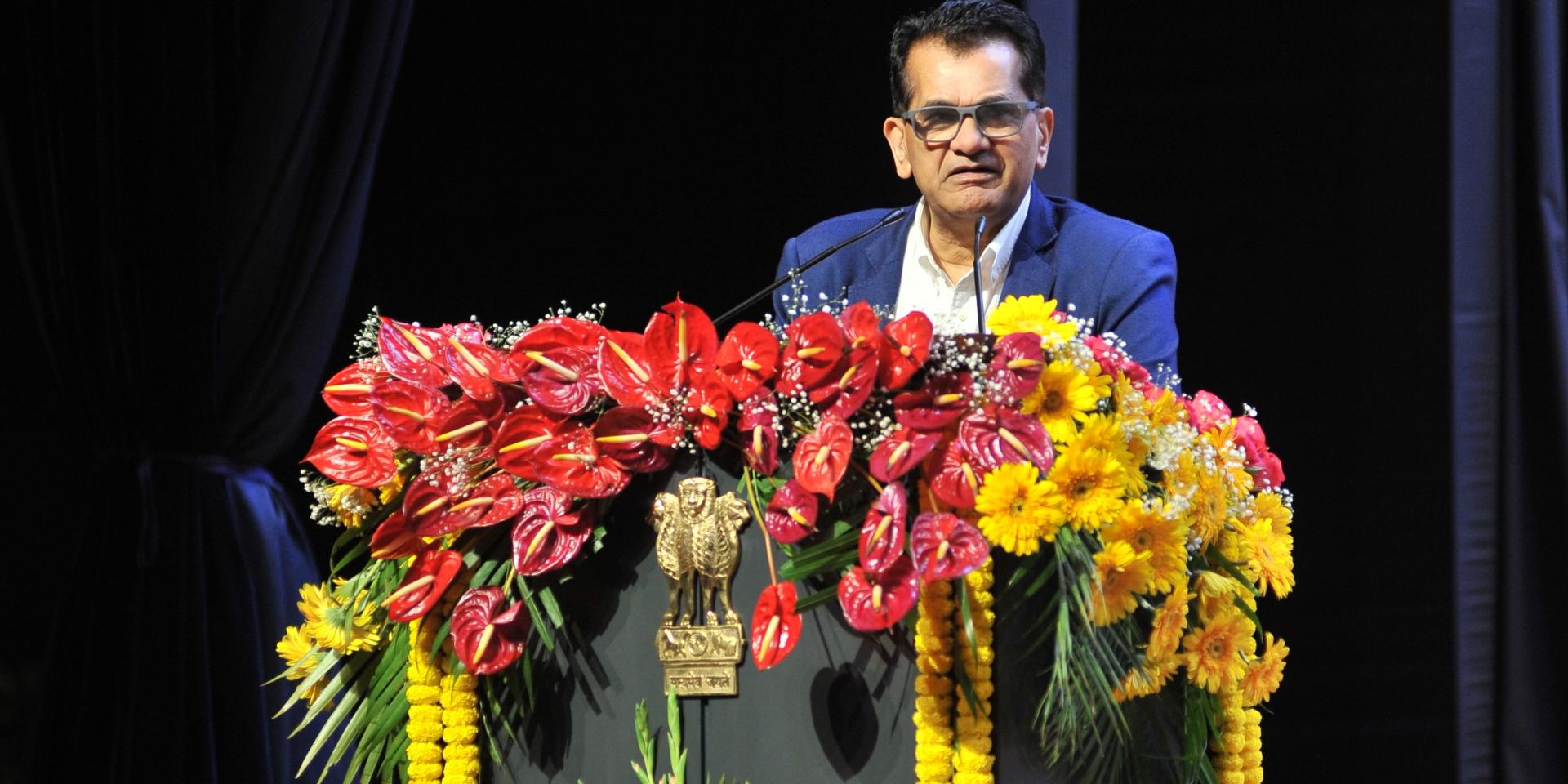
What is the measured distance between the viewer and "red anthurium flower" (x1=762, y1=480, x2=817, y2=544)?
1312mm

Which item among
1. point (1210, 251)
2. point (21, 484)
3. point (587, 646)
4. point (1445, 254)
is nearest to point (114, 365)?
point (21, 484)

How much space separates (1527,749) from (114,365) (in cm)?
255

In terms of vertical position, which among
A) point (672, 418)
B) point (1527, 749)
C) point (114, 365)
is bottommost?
point (1527, 749)

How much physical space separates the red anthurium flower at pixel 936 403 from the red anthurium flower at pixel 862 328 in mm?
49

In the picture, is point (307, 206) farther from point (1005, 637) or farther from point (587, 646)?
point (1005, 637)

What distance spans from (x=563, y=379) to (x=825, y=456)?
27cm

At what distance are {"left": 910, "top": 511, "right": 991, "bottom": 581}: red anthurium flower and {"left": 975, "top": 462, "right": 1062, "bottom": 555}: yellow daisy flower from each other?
0.06 ft

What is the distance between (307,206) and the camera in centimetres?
298

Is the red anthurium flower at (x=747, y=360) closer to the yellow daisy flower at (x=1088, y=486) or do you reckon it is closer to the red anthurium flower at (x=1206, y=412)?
the yellow daisy flower at (x=1088, y=486)

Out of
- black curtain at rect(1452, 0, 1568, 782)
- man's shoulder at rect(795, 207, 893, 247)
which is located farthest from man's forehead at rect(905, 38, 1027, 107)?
black curtain at rect(1452, 0, 1568, 782)

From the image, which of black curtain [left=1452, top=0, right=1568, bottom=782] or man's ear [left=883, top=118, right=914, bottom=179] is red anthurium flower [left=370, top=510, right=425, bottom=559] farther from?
black curtain [left=1452, top=0, right=1568, bottom=782]

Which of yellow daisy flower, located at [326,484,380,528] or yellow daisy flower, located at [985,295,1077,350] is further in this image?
yellow daisy flower, located at [326,484,380,528]

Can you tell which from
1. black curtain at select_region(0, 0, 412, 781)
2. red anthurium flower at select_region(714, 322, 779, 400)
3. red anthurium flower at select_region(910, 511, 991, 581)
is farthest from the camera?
black curtain at select_region(0, 0, 412, 781)

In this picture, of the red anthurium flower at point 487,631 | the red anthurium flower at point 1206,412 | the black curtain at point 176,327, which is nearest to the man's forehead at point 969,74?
the red anthurium flower at point 1206,412
